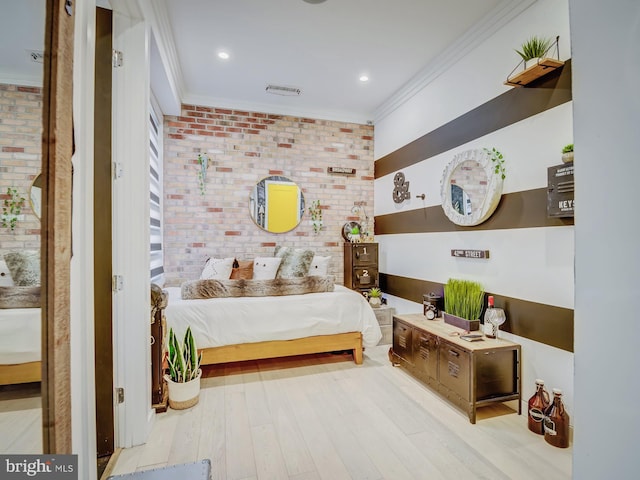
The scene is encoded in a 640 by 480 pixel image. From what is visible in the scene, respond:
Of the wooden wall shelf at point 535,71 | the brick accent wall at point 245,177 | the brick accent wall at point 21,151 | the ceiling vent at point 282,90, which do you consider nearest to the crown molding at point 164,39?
the brick accent wall at point 245,177

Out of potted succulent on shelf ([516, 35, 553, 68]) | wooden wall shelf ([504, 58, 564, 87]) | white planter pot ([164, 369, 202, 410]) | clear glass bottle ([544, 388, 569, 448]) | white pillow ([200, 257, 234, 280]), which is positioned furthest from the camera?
white pillow ([200, 257, 234, 280])

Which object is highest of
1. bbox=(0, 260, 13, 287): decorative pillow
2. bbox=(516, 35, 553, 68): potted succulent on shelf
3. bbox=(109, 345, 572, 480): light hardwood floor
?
bbox=(516, 35, 553, 68): potted succulent on shelf

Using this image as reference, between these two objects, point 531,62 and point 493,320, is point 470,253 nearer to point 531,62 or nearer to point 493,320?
point 493,320

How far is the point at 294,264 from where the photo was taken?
12.4 feet

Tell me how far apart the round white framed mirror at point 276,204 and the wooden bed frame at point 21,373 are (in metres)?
3.59

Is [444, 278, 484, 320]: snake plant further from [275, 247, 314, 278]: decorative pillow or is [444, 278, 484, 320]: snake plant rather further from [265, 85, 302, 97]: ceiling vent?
[265, 85, 302, 97]: ceiling vent

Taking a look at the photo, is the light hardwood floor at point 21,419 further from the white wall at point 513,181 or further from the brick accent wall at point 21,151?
the white wall at point 513,181

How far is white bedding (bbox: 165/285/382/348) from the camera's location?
107 inches

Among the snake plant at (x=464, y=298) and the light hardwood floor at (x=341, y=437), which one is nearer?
the light hardwood floor at (x=341, y=437)

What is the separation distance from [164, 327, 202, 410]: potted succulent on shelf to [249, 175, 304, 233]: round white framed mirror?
85.2 inches

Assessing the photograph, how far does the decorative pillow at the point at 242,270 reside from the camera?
374 cm

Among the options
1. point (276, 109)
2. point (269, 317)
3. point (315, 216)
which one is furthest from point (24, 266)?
point (276, 109)

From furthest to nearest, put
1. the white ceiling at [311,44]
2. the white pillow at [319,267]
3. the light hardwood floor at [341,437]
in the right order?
1. the white pillow at [319,267]
2. the white ceiling at [311,44]
3. the light hardwood floor at [341,437]

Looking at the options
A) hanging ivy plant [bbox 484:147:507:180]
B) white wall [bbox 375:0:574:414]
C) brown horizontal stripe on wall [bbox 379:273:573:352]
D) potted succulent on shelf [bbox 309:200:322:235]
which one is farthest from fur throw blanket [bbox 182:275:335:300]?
hanging ivy plant [bbox 484:147:507:180]
